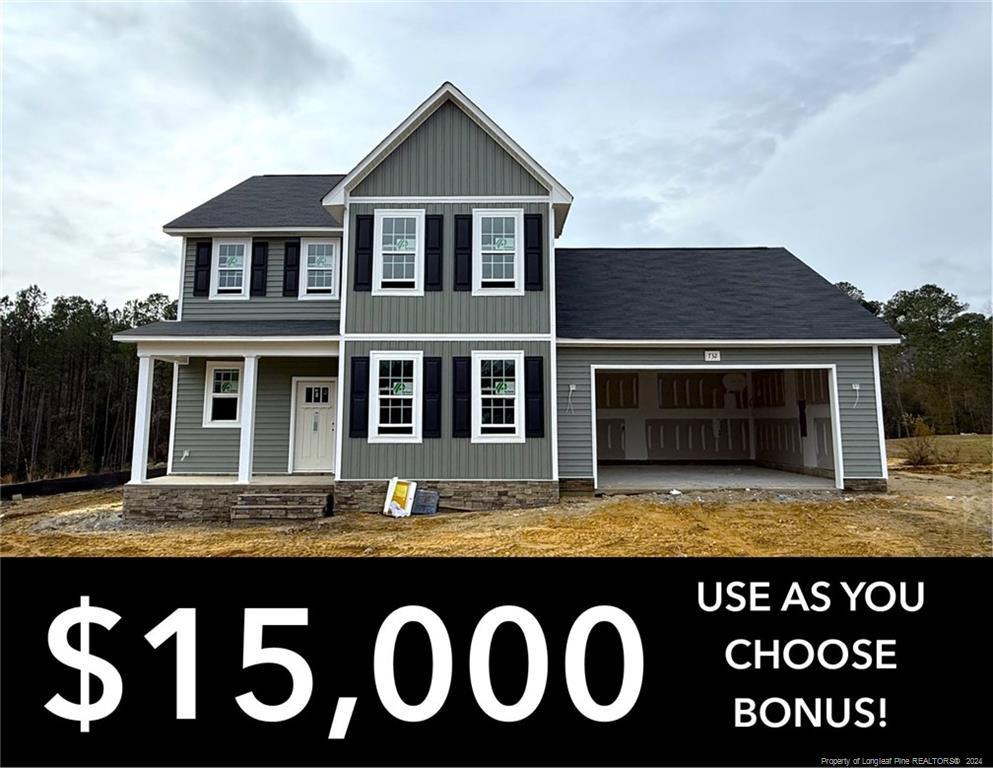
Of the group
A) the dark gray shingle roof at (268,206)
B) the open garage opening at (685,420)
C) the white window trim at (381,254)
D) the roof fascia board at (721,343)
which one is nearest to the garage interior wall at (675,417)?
the open garage opening at (685,420)

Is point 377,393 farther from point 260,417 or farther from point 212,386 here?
point 212,386

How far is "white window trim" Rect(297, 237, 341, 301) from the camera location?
1134cm

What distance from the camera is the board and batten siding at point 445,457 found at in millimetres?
9430

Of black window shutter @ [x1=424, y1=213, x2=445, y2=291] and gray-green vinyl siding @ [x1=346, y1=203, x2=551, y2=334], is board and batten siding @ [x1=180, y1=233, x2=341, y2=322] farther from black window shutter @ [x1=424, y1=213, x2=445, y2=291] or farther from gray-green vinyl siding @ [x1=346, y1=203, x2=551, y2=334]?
black window shutter @ [x1=424, y1=213, x2=445, y2=291]

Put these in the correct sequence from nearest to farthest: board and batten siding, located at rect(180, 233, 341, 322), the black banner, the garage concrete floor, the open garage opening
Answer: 1. the black banner
2. the garage concrete floor
3. board and batten siding, located at rect(180, 233, 341, 322)
4. the open garage opening

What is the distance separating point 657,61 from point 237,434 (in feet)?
39.0

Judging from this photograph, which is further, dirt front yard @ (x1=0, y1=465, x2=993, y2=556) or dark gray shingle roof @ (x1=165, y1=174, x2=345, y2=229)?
dark gray shingle roof @ (x1=165, y1=174, x2=345, y2=229)

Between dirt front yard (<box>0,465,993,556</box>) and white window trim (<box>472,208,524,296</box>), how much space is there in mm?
4098

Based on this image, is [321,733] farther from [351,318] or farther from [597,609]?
[351,318]

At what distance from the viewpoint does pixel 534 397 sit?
955 cm

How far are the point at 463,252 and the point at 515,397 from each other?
116 inches

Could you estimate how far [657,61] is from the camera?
1065 cm

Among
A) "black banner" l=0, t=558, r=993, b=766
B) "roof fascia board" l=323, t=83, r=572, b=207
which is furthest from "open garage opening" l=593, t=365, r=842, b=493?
"black banner" l=0, t=558, r=993, b=766

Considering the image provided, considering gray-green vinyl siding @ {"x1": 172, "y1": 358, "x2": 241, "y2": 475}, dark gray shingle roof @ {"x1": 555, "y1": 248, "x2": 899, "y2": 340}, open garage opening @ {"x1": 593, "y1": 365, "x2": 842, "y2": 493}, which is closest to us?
dark gray shingle roof @ {"x1": 555, "y1": 248, "x2": 899, "y2": 340}
